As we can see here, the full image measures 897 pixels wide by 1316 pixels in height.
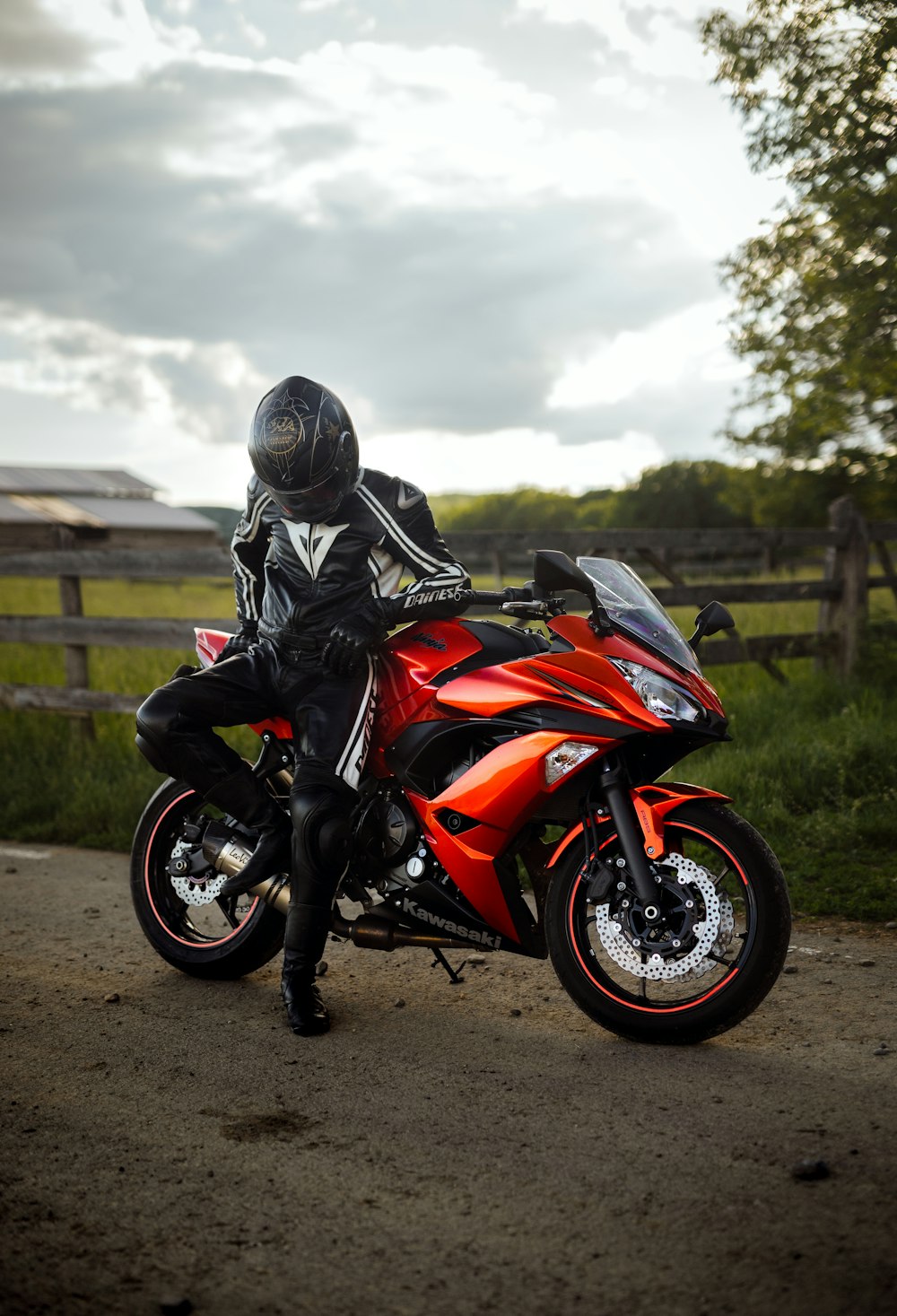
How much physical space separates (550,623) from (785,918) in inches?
44.6

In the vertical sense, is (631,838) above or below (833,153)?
below

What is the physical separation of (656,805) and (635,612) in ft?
2.05

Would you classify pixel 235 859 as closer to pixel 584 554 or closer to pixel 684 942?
pixel 684 942

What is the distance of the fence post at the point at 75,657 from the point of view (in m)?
8.66

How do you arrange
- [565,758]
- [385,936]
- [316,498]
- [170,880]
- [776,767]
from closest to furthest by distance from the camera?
[565,758]
[385,936]
[316,498]
[170,880]
[776,767]

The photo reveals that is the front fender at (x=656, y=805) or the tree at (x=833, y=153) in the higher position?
the tree at (x=833, y=153)

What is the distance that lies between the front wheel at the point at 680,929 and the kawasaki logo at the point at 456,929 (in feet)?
0.63

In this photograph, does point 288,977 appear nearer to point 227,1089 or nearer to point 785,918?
point 227,1089

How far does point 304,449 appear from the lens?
3.92 meters

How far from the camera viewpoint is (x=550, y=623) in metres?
3.79

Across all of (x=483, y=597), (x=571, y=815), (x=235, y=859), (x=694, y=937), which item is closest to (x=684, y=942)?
(x=694, y=937)

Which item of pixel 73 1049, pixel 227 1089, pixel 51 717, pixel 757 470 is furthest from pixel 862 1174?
pixel 757 470


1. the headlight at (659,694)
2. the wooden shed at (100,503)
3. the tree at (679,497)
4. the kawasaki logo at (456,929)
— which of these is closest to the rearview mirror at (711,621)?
the headlight at (659,694)

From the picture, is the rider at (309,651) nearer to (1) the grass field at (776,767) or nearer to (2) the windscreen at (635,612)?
(2) the windscreen at (635,612)
